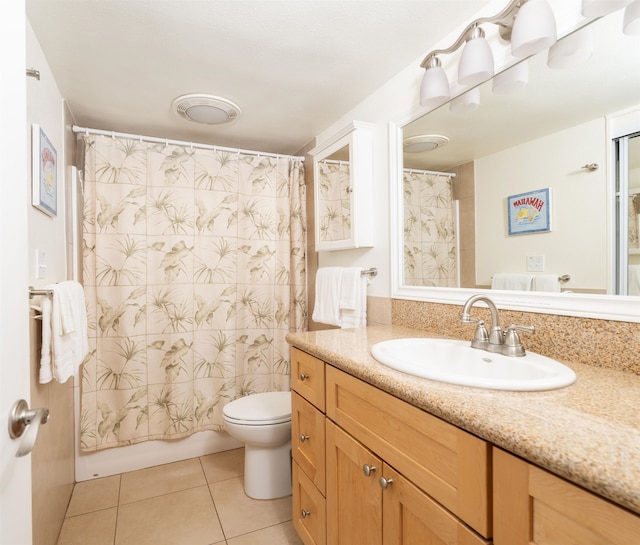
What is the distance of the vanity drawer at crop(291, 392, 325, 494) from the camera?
124cm

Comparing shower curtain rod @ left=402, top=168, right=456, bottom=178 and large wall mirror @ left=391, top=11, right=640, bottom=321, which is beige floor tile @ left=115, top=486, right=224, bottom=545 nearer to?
large wall mirror @ left=391, top=11, right=640, bottom=321

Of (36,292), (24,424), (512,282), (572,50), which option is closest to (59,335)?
(36,292)

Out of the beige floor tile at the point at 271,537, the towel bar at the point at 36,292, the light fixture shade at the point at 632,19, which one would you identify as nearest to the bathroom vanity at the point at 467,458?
the beige floor tile at the point at 271,537

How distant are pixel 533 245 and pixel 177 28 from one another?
150 cm

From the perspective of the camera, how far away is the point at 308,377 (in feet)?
4.41

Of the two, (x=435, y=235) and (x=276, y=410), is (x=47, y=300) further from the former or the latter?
(x=435, y=235)

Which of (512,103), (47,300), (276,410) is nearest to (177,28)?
(47,300)

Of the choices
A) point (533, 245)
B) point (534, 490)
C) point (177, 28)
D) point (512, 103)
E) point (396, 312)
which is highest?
point (177, 28)

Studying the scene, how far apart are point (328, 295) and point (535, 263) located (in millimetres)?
1082

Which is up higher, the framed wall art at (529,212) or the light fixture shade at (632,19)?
the light fixture shade at (632,19)

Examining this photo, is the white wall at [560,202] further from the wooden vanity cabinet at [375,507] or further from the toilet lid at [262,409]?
the toilet lid at [262,409]

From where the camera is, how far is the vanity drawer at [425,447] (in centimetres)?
66

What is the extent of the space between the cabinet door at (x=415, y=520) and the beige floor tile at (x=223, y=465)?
1.45 meters

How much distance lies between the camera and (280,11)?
4.16ft
